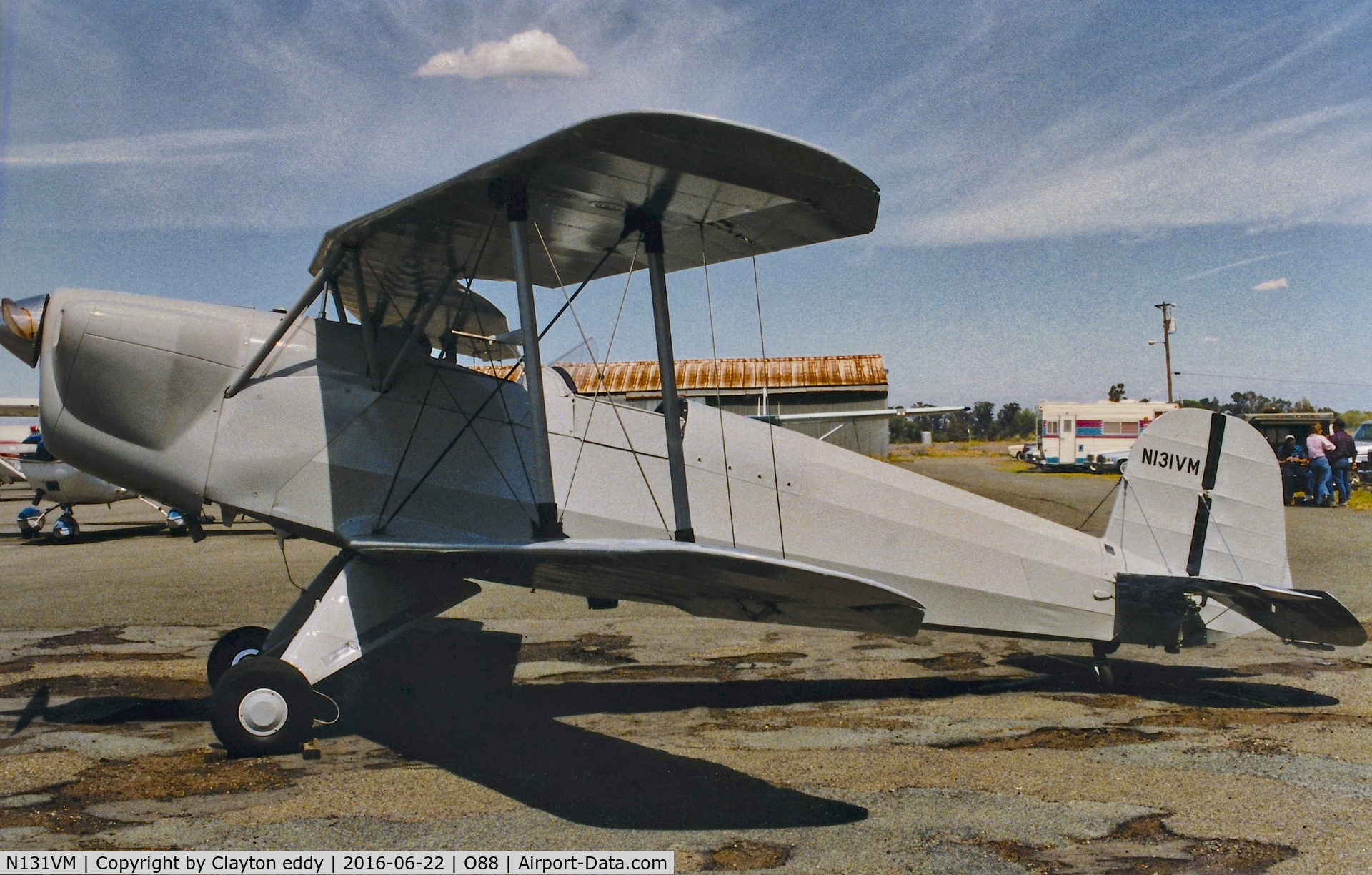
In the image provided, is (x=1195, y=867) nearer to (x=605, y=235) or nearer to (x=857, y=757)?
(x=857, y=757)

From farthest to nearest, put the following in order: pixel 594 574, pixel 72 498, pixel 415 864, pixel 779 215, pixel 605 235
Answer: pixel 72 498
pixel 605 235
pixel 779 215
pixel 594 574
pixel 415 864

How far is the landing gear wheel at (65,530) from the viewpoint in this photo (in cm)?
1390

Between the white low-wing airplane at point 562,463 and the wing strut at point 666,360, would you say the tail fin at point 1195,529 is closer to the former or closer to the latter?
the white low-wing airplane at point 562,463

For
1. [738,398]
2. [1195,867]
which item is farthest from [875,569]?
[738,398]

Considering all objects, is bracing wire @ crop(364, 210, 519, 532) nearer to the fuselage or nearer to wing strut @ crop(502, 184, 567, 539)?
the fuselage

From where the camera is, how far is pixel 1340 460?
18.4 meters

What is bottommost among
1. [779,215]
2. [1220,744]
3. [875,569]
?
[1220,744]

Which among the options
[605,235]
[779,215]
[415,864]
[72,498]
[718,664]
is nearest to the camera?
[415,864]

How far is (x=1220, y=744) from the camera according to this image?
14.6 feet

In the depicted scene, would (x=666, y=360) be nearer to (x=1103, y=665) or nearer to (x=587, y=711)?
(x=587, y=711)

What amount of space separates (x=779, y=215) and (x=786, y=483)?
1693 millimetres

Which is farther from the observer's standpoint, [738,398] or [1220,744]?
[738,398]

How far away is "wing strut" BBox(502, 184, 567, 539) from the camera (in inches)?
164
